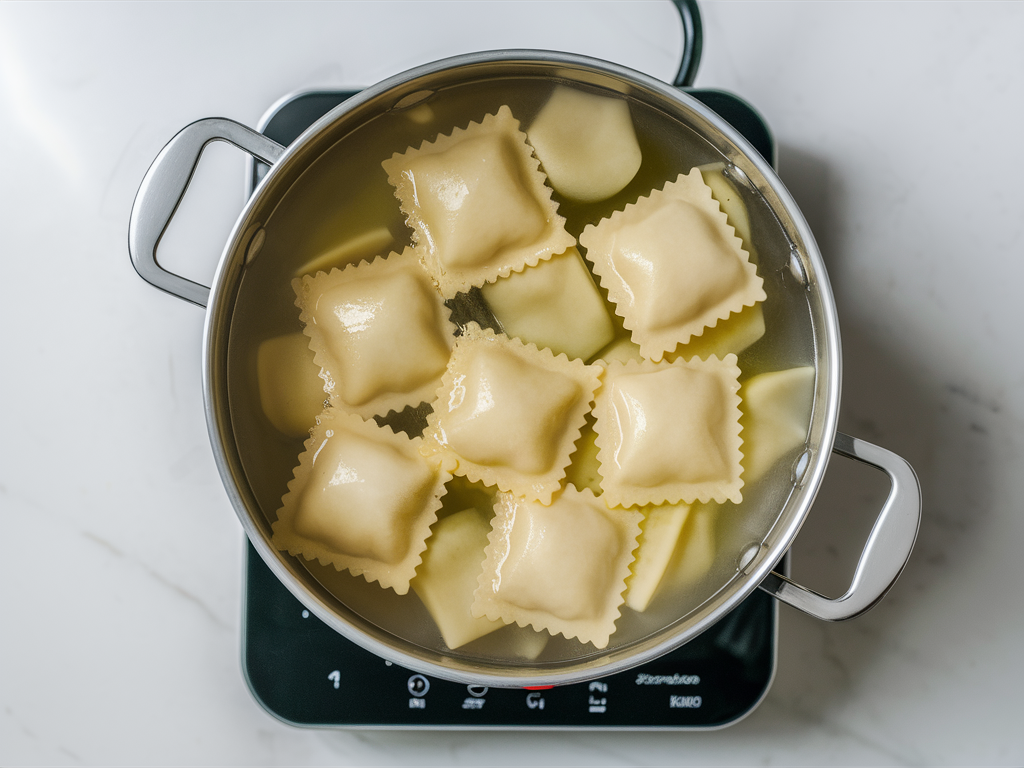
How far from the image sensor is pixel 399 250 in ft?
2.60

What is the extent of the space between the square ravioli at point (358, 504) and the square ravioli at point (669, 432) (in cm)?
20

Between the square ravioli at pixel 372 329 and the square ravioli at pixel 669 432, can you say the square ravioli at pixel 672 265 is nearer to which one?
the square ravioli at pixel 669 432

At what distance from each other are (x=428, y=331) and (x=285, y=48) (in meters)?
0.45

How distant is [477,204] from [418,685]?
21.2 inches

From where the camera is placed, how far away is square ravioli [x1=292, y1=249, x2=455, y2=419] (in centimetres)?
77

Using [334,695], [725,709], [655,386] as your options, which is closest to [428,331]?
[655,386]

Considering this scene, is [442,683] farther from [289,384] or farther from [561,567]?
[289,384]

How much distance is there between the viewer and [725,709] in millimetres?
817

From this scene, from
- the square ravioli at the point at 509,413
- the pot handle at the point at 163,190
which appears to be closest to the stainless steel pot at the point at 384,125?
the pot handle at the point at 163,190

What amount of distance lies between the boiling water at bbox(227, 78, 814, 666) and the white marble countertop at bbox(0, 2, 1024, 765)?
20cm

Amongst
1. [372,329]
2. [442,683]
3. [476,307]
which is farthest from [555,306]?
[442,683]

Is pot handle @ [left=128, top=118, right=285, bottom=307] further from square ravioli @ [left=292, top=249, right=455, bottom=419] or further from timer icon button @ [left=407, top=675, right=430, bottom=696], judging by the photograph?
timer icon button @ [left=407, top=675, right=430, bottom=696]

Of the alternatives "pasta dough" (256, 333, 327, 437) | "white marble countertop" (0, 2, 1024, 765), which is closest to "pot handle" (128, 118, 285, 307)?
"pasta dough" (256, 333, 327, 437)

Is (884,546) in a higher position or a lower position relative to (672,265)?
lower
